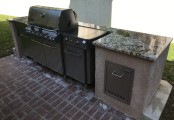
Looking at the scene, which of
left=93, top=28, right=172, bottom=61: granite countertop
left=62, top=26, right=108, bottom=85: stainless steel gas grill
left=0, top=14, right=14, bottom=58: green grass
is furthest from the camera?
left=0, top=14, right=14, bottom=58: green grass

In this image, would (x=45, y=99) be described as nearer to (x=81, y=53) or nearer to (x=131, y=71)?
(x=81, y=53)

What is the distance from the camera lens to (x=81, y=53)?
274 centimetres

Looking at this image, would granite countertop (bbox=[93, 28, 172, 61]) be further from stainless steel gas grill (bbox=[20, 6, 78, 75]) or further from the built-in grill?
stainless steel gas grill (bbox=[20, 6, 78, 75])

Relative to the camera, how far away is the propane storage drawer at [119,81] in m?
2.25

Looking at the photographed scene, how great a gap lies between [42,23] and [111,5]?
10.3 feet

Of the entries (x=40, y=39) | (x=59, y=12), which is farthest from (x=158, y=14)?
(x=40, y=39)

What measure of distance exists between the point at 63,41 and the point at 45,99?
111cm

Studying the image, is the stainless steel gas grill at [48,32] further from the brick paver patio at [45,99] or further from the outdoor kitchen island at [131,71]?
the outdoor kitchen island at [131,71]

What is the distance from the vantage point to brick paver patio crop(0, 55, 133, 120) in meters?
2.51

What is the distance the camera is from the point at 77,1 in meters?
6.14

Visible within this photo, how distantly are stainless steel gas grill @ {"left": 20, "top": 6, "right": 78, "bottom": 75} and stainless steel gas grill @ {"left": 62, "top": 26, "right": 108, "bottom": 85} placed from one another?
0.17 meters

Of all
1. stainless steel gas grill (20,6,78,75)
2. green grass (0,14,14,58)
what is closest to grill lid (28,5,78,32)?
stainless steel gas grill (20,6,78,75)

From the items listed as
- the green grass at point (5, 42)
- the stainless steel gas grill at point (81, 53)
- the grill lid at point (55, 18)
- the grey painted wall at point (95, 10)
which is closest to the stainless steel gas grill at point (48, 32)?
the grill lid at point (55, 18)

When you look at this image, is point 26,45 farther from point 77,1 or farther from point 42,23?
point 77,1
